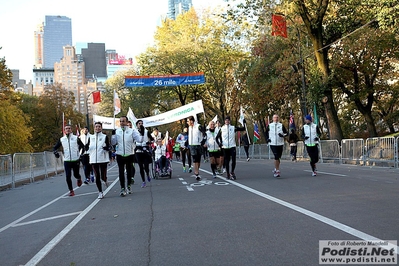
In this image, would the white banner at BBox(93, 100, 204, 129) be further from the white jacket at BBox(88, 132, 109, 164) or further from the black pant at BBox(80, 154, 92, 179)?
the white jacket at BBox(88, 132, 109, 164)

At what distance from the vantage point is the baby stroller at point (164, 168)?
58.0 ft

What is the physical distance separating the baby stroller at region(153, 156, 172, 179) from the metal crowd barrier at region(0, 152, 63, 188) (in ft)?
19.6

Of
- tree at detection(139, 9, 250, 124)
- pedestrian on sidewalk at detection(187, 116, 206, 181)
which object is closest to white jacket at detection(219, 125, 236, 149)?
pedestrian on sidewalk at detection(187, 116, 206, 181)

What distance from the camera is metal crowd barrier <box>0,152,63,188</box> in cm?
1910

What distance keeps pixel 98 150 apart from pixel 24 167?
1095 centimetres

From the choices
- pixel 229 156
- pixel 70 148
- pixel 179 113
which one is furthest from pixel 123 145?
pixel 179 113

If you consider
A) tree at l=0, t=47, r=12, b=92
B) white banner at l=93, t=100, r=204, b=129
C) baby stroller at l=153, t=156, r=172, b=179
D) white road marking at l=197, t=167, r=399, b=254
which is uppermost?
tree at l=0, t=47, r=12, b=92

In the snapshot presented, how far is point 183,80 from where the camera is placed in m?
37.3

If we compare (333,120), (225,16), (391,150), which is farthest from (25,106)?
(391,150)

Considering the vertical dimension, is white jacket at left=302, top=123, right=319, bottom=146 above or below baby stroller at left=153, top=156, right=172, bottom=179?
above

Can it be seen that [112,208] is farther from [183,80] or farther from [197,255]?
[183,80]

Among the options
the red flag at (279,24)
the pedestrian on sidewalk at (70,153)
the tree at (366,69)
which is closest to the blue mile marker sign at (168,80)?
the red flag at (279,24)

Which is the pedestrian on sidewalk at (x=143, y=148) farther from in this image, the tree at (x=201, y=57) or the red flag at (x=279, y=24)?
the tree at (x=201, y=57)

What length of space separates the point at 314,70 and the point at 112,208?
2233 centimetres
